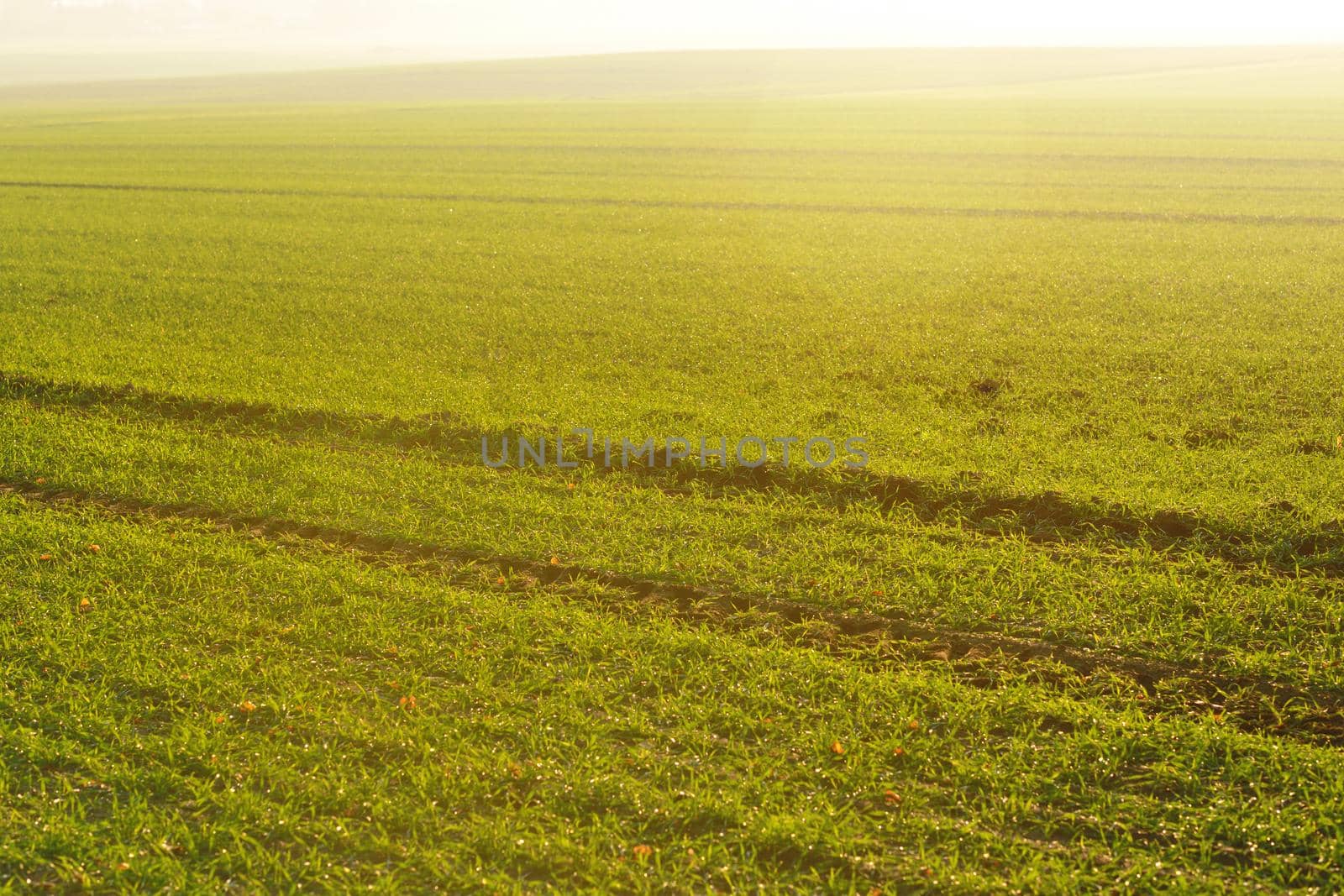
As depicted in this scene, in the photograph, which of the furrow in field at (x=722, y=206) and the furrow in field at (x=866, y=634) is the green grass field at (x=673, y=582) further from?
the furrow in field at (x=722, y=206)

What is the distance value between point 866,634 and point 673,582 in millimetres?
1287

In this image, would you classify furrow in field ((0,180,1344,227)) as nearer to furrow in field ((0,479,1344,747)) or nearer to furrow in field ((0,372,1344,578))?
furrow in field ((0,372,1344,578))

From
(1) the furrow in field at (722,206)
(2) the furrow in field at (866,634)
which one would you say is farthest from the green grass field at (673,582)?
(1) the furrow in field at (722,206)

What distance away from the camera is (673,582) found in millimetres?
6457

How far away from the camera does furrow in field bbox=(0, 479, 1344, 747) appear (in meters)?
5.15

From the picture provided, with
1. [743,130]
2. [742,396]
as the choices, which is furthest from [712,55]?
[742,396]

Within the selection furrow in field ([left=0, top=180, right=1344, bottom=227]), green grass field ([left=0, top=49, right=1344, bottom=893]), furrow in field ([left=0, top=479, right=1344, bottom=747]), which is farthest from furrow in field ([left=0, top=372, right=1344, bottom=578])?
furrow in field ([left=0, top=180, right=1344, bottom=227])

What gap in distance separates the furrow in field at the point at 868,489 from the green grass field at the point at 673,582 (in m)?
0.04

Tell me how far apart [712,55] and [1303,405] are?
13912 cm

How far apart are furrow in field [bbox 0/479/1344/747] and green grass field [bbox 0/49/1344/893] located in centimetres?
3

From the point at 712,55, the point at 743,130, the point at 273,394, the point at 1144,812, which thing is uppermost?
the point at 712,55

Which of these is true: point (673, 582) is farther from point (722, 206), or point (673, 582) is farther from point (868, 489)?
point (722, 206)

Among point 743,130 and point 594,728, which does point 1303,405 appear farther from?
point 743,130

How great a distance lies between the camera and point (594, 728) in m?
5.05
